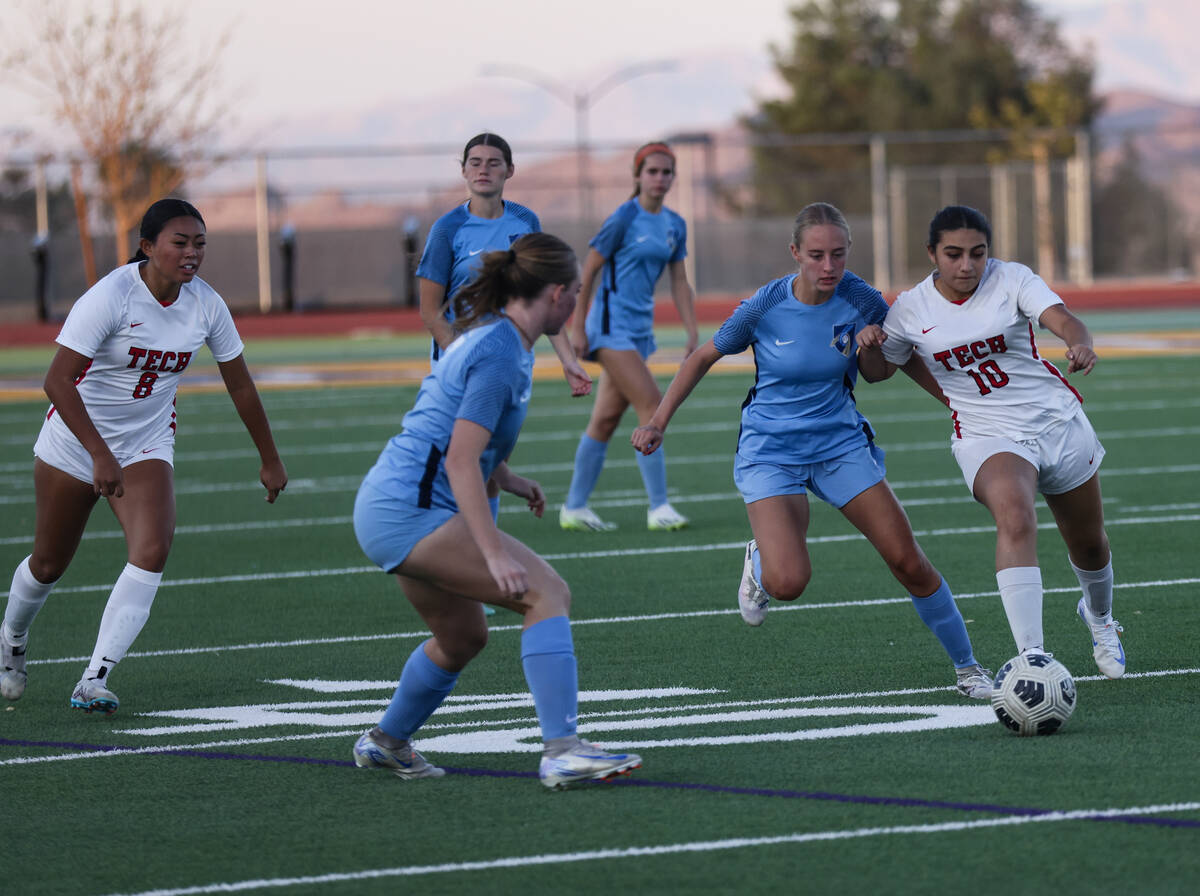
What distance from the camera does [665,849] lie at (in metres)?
4.81

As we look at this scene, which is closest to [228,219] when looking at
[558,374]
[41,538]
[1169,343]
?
[558,374]

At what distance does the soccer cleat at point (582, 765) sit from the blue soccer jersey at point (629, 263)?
6.06m

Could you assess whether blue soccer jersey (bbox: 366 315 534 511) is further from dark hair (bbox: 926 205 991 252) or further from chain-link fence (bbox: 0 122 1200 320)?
chain-link fence (bbox: 0 122 1200 320)

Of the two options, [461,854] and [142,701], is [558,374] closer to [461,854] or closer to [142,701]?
[142,701]

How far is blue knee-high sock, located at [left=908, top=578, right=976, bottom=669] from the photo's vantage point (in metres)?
6.60

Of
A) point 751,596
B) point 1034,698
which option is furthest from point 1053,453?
point 751,596

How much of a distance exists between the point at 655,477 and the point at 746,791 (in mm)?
6155

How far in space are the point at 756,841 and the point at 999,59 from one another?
68.2 meters

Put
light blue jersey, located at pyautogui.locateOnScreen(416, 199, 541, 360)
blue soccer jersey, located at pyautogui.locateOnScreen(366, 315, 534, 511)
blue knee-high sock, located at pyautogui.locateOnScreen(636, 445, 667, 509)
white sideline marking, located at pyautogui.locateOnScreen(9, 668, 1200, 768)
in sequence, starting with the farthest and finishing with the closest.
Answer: blue knee-high sock, located at pyautogui.locateOnScreen(636, 445, 667, 509) → light blue jersey, located at pyautogui.locateOnScreen(416, 199, 541, 360) → white sideline marking, located at pyautogui.locateOnScreen(9, 668, 1200, 768) → blue soccer jersey, located at pyautogui.locateOnScreen(366, 315, 534, 511)

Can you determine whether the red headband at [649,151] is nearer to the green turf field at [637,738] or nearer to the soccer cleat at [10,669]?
the green turf field at [637,738]

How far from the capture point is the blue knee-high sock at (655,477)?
1143 cm

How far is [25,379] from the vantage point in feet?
86.2

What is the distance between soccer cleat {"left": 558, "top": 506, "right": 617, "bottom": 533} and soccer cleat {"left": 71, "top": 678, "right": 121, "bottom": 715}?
5.04 m

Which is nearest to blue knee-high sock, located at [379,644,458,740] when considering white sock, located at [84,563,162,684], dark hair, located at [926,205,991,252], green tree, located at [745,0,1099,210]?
white sock, located at [84,563,162,684]
